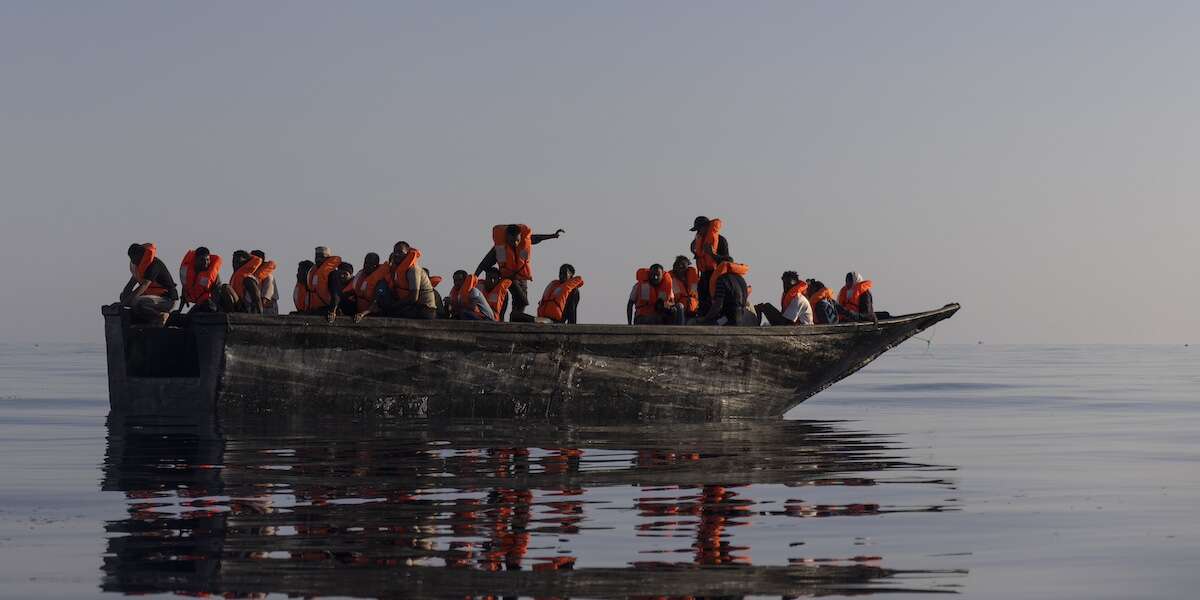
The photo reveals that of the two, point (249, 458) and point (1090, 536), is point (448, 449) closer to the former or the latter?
point (249, 458)

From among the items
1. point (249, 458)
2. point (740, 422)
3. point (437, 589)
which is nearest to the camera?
point (437, 589)

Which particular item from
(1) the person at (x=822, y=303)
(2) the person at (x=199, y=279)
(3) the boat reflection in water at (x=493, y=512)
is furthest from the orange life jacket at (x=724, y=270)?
(2) the person at (x=199, y=279)

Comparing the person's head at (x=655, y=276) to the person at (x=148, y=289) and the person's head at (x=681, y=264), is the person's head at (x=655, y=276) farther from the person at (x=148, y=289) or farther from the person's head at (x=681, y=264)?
the person at (x=148, y=289)

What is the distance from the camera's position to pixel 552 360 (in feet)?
70.4

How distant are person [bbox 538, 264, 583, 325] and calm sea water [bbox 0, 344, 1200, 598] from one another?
2.85 metres

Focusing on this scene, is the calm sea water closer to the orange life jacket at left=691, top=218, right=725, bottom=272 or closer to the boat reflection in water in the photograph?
the boat reflection in water

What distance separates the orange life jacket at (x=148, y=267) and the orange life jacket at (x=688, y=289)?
7559mm

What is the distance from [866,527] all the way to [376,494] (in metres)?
3.69

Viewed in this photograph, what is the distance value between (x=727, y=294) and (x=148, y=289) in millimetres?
8262

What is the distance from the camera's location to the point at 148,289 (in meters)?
22.4

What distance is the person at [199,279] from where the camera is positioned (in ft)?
74.6

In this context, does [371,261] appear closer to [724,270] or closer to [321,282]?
[321,282]

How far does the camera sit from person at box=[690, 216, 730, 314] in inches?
903

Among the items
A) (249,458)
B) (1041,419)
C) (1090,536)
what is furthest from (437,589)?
(1041,419)
